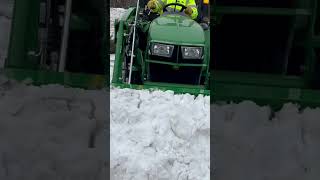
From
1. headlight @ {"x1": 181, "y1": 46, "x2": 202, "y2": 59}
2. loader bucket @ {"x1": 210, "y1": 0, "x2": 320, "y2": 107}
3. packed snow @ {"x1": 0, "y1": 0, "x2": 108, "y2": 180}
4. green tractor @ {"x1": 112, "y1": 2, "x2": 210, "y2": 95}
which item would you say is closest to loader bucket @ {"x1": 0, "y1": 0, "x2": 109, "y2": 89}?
green tractor @ {"x1": 112, "y1": 2, "x2": 210, "y2": 95}

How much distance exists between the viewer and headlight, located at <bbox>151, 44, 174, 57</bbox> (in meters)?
5.81

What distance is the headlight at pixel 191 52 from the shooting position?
5805 millimetres

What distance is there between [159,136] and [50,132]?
2.33ft

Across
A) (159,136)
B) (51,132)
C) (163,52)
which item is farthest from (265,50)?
(51,132)

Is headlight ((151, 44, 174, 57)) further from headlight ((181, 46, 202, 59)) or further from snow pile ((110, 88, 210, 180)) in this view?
snow pile ((110, 88, 210, 180))

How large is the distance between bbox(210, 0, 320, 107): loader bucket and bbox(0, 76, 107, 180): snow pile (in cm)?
114

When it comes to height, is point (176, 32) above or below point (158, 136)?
above

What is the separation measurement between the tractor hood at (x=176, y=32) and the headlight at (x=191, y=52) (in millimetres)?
45

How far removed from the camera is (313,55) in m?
5.71

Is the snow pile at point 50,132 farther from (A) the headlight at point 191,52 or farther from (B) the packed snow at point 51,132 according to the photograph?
(A) the headlight at point 191,52

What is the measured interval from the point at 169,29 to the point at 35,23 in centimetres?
117

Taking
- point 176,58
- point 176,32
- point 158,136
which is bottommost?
point 158,136

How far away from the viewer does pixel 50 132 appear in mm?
4277

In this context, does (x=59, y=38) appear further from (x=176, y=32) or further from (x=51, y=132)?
(x=51, y=132)
